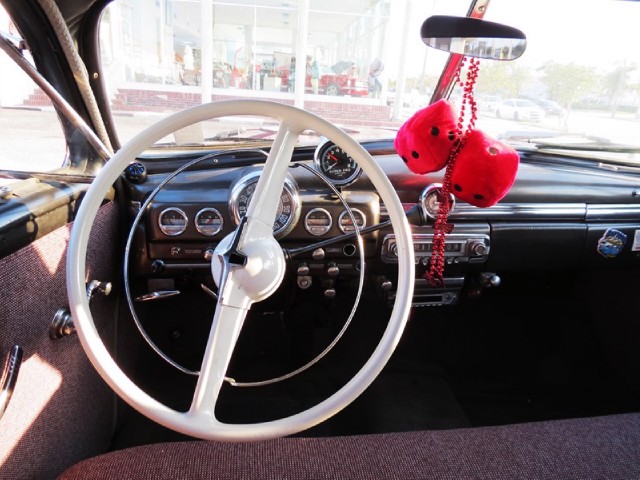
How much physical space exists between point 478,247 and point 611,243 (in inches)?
27.9

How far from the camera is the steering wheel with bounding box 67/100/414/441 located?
0.94 meters

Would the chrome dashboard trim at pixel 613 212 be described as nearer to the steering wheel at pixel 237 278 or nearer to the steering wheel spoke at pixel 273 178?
the steering wheel at pixel 237 278

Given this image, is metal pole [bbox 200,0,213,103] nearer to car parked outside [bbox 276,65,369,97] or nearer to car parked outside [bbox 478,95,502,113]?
car parked outside [bbox 276,65,369,97]

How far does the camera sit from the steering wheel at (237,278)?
943mm

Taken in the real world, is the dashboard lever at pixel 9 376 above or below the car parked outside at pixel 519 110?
below

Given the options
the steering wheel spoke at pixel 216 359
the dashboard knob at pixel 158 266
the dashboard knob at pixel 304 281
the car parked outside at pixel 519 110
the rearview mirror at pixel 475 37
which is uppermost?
the rearview mirror at pixel 475 37

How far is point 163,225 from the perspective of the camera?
1.80m

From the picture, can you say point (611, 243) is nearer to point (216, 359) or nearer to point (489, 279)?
point (489, 279)

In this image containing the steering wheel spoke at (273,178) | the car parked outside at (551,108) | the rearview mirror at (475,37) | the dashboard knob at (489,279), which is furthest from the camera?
the dashboard knob at (489,279)

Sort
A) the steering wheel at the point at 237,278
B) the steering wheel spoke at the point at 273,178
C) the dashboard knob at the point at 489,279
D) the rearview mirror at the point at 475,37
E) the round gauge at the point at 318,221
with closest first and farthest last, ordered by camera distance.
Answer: the steering wheel at the point at 237,278 → the steering wheel spoke at the point at 273,178 → the rearview mirror at the point at 475,37 → the round gauge at the point at 318,221 → the dashboard knob at the point at 489,279

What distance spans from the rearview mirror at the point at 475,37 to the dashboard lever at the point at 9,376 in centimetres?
134

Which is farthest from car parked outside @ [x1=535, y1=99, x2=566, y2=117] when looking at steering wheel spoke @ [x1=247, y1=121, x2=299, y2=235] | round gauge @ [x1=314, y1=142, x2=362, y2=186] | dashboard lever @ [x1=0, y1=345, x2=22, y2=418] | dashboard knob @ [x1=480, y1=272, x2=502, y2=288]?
dashboard lever @ [x1=0, y1=345, x2=22, y2=418]

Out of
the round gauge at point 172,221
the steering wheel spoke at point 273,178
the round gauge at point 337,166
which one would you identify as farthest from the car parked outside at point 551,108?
the round gauge at point 172,221

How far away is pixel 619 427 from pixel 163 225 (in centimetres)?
160
